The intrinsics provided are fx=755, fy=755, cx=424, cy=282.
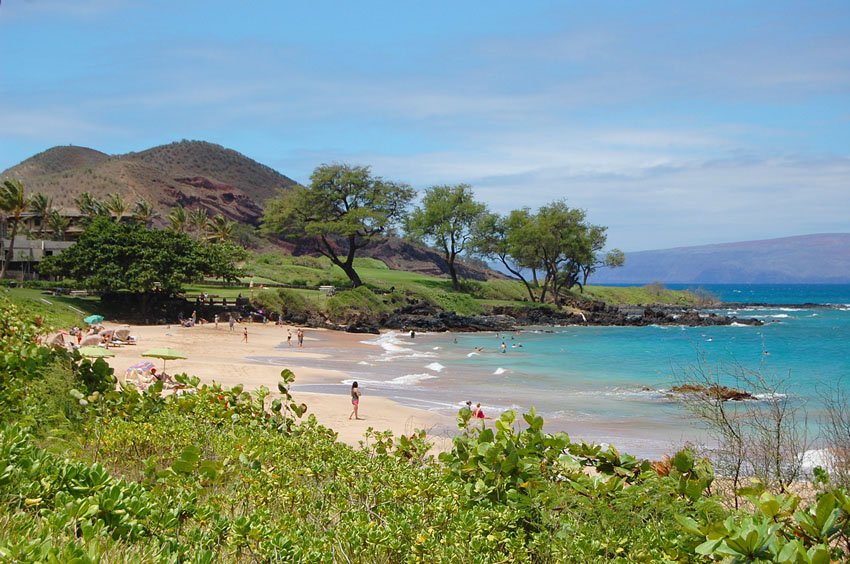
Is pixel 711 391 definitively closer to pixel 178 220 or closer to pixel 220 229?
pixel 178 220

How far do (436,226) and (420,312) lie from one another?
16363mm

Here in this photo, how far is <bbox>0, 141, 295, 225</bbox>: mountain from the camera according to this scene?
106812 millimetres

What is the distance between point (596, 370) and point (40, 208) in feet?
171

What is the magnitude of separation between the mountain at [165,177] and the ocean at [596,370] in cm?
5557

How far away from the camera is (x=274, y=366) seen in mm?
30734

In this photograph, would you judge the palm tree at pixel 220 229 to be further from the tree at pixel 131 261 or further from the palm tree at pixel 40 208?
the tree at pixel 131 261

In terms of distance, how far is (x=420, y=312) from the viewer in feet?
204

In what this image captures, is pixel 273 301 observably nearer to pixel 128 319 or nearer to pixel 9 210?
pixel 128 319

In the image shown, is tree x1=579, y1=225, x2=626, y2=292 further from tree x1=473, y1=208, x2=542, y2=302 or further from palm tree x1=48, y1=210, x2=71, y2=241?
palm tree x1=48, y1=210, x2=71, y2=241

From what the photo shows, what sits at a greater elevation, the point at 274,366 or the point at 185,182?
the point at 185,182

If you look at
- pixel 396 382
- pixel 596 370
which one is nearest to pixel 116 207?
pixel 396 382

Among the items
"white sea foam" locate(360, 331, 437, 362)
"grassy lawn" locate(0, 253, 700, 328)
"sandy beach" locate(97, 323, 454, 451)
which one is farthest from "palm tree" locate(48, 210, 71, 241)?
"white sea foam" locate(360, 331, 437, 362)

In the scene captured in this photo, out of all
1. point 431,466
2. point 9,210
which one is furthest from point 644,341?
point 431,466

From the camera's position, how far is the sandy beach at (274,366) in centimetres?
1889
